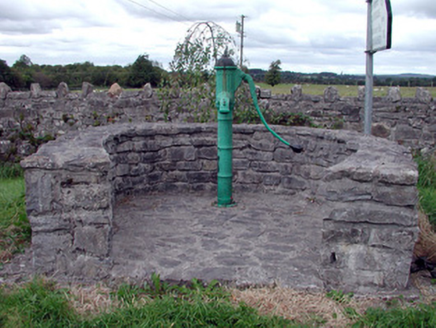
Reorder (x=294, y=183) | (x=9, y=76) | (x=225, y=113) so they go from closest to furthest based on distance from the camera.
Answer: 1. (x=225, y=113)
2. (x=294, y=183)
3. (x=9, y=76)

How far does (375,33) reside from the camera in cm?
474

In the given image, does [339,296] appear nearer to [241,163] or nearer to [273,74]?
[241,163]

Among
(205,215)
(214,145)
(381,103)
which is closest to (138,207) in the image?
(205,215)

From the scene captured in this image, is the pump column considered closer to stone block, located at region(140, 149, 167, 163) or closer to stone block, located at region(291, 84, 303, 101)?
stone block, located at region(140, 149, 167, 163)

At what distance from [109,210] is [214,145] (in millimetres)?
2677

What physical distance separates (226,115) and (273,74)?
7.04 meters

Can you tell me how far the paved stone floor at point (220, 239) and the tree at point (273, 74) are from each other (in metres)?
6.53

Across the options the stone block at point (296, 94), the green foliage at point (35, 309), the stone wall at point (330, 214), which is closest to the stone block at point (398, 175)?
the stone wall at point (330, 214)

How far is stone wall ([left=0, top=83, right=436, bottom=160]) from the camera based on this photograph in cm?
902

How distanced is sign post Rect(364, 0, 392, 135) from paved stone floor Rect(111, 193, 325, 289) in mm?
1326

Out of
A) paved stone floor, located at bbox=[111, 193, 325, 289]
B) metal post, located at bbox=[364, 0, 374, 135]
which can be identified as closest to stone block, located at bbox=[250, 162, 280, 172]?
paved stone floor, located at bbox=[111, 193, 325, 289]

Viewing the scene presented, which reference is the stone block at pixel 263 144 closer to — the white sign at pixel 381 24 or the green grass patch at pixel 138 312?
the white sign at pixel 381 24

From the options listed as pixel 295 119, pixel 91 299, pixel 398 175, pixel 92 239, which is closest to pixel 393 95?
pixel 295 119

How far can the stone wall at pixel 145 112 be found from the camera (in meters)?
9.02
